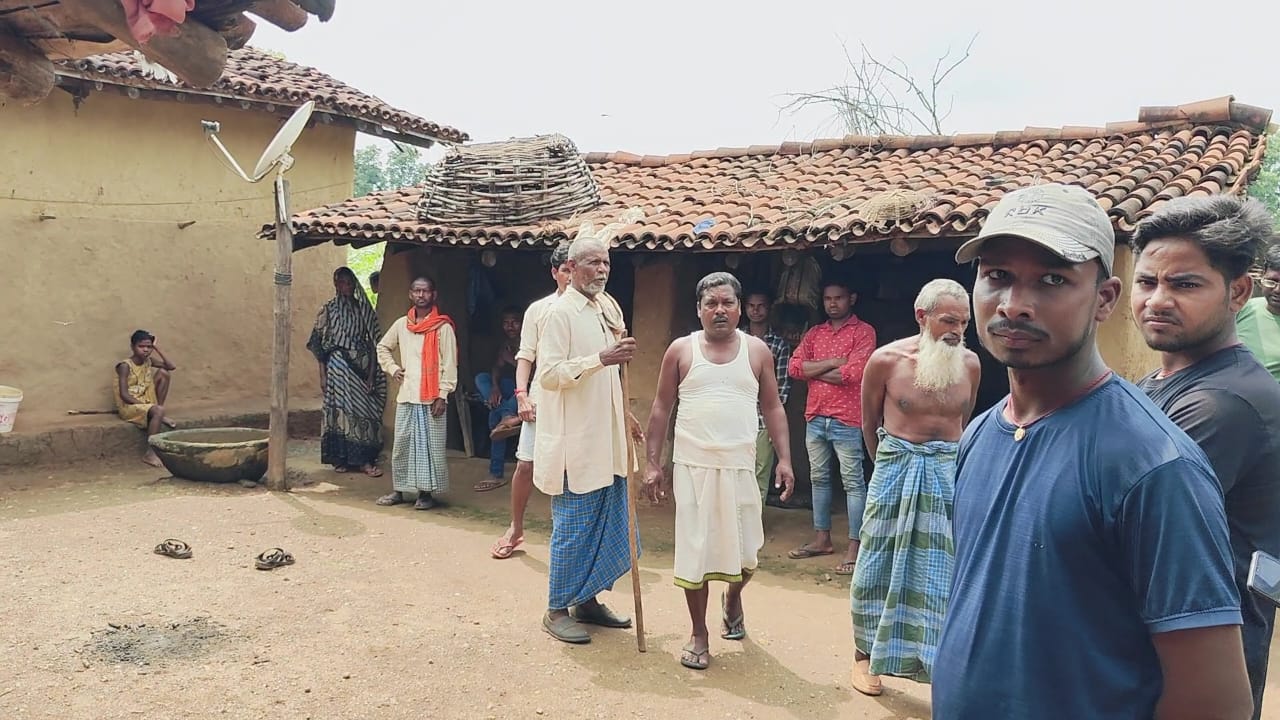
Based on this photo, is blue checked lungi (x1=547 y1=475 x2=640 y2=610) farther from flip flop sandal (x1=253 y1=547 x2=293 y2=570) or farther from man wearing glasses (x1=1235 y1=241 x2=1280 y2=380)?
man wearing glasses (x1=1235 y1=241 x2=1280 y2=380)

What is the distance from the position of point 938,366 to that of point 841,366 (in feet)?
8.23

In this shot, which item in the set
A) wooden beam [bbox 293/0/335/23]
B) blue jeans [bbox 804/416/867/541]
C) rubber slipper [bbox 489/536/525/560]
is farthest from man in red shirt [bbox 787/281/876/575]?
wooden beam [bbox 293/0/335/23]

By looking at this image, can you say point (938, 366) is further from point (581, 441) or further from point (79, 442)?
point (79, 442)

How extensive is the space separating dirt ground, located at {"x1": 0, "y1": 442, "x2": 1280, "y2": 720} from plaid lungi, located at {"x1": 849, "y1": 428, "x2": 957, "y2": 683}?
0.36 meters

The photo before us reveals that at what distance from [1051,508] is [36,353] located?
34.2 feet

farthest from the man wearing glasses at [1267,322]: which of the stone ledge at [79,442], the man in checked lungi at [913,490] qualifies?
the stone ledge at [79,442]

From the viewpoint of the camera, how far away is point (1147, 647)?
1422 mm

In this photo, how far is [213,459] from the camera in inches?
325

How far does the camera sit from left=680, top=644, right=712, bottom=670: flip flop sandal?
14.5 ft

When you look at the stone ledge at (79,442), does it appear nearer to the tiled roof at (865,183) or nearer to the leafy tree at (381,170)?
the tiled roof at (865,183)

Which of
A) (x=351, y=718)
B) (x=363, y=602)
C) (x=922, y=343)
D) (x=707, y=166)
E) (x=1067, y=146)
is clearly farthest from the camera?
(x=707, y=166)

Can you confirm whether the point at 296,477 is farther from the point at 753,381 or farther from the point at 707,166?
the point at 753,381

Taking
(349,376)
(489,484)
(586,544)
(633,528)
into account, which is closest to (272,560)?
(586,544)

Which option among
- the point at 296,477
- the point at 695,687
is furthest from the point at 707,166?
the point at 695,687
